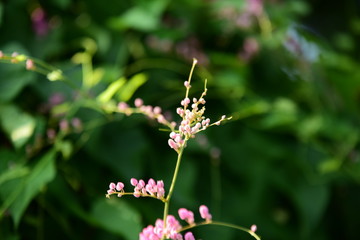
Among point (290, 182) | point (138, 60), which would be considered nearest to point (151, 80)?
point (138, 60)

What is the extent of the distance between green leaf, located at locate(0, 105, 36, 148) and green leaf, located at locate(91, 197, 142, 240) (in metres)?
0.18

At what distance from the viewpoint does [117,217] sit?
32.0 inches

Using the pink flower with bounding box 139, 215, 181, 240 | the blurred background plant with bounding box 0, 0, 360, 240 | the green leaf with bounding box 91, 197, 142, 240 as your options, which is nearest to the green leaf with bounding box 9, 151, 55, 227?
the blurred background plant with bounding box 0, 0, 360, 240

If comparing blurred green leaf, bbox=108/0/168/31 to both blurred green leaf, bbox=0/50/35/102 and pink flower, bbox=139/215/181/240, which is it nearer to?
blurred green leaf, bbox=0/50/35/102

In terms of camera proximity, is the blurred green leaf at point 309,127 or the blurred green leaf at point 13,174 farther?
the blurred green leaf at point 309,127

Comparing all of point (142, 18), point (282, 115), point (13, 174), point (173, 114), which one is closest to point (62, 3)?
point (142, 18)

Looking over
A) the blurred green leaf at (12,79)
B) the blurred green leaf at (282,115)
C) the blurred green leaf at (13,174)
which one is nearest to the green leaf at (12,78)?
the blurred green leaf at (12,79)

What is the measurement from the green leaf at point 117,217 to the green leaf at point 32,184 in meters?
0.14

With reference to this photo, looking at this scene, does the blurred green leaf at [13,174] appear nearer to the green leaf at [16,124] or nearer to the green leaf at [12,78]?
the green leaf at [16,124]

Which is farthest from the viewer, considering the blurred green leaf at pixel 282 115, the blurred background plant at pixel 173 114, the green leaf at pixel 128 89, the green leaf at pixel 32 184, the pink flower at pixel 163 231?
the blurred green leaf at pixel 282 115

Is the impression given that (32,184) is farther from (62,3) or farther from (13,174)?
(62,3)

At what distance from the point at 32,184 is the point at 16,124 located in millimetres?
132

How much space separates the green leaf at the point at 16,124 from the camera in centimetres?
79

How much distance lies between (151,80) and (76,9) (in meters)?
0.26
